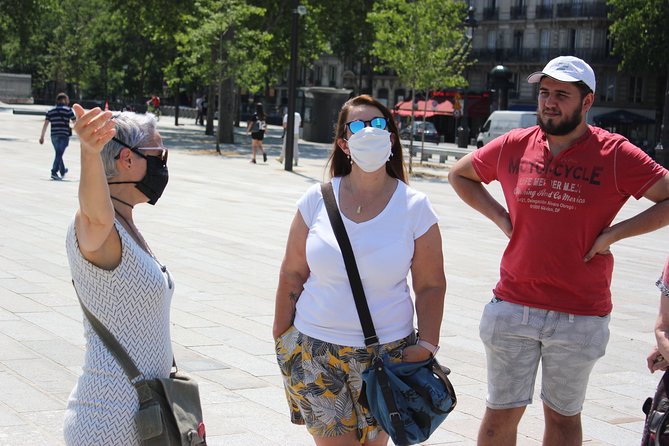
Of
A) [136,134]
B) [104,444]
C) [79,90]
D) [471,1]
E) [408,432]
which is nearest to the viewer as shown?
[104,444]

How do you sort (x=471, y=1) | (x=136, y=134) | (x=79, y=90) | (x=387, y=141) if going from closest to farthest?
(x=136, y=134)
(x=387, y=141)
(x=471, y=1)
(x=79, y=90)

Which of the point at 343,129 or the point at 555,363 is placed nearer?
the point at 343,129

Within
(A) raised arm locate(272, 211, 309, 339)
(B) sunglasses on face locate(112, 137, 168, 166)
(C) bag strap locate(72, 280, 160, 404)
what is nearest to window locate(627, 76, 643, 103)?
(A) raised arm locate(272, 211, 309, 339)

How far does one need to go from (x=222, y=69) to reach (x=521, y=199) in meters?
31.6

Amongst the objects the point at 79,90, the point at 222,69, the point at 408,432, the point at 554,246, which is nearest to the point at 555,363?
the point at 554,246

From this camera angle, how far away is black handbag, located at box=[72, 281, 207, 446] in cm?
311

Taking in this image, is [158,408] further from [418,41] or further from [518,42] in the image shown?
[518,42]

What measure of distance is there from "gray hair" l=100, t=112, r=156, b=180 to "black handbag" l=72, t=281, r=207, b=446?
0.49 m

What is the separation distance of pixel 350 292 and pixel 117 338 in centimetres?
94

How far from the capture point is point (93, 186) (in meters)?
3.00

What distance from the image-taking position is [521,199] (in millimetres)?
4367

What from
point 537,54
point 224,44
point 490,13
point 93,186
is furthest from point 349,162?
point 490,13

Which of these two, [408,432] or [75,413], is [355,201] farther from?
[75,413]

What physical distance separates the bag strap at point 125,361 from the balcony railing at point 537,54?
62.5m
